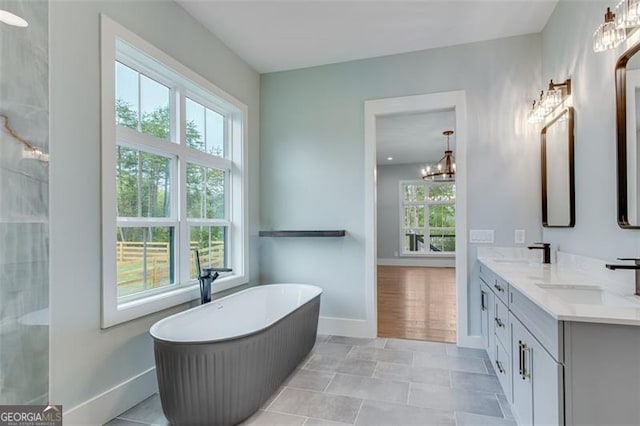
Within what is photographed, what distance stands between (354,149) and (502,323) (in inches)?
88.1

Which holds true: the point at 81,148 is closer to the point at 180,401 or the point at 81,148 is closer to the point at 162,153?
the point at 162,153

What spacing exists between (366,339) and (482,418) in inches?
62.0

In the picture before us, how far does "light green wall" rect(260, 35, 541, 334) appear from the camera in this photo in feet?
10.7

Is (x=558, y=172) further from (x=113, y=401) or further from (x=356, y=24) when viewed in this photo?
(x=113, y=401)

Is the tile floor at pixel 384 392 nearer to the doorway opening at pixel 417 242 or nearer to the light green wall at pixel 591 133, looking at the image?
the doorway opening at pixel 417 242

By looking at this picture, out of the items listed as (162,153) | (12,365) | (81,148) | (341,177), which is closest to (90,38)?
(81,148)

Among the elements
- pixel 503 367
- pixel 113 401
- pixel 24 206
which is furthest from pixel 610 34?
pixel 113 401

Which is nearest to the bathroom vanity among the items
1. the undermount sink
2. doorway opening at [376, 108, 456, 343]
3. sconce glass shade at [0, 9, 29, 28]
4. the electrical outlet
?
the undermount sink

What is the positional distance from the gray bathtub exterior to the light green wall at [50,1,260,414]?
1.46ft

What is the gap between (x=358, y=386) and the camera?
8.41 feet

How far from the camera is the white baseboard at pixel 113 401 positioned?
1949mm

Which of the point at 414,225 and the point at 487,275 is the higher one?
the point at 414,225

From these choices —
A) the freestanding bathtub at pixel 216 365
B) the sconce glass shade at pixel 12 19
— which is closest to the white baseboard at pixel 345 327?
the freestanding bathtub at pixel 216 365

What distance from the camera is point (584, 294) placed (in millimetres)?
1876
